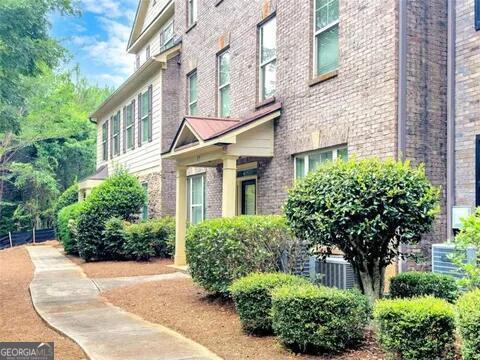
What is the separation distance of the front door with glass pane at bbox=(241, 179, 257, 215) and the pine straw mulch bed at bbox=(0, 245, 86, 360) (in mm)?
5213

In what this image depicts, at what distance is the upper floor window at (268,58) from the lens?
11.6 metres

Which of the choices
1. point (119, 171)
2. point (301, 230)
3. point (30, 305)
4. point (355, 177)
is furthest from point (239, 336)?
point (119, 171)

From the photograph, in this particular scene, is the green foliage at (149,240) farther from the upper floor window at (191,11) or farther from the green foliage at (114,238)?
the upper floor window at (191,11)

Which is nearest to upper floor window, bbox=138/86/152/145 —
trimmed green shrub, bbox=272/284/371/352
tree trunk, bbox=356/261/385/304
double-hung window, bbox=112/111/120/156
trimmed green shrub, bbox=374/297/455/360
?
double-hung window, bbox=112/111/120/156

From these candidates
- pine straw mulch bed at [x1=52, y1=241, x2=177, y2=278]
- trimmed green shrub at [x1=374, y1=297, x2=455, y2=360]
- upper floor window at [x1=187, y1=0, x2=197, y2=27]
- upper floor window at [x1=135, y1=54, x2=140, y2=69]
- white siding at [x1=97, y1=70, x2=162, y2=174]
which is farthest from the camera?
upper floor window at [x1=135, y1=54, x2=140, y2=69]

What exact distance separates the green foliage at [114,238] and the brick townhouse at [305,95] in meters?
2.11

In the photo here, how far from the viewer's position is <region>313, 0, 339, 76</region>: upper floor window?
31.2 feet

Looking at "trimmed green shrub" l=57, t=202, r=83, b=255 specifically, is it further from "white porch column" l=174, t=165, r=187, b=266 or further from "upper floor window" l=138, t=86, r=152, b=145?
"white porch column" l=174, t=165, r=187, b=266

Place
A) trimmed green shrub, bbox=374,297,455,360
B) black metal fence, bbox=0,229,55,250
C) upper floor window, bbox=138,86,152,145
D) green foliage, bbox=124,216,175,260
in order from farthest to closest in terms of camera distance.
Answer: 1. black metal fence, bbox=0,229,55,250
2. upper floor window, bbox=138,86,152,145
3. green foliage, bbox=124,216,175,260
4. trimmed green shrub, bbox=374,297,455,360

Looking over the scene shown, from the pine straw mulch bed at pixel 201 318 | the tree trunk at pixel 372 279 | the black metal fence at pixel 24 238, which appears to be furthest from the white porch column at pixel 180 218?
the black metal fence at pixel 24 238

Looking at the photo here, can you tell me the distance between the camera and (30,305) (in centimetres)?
866

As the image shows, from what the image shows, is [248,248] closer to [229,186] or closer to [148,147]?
[229,186]

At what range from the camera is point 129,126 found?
70.0 ft

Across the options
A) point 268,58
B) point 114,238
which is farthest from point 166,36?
point 268,58
